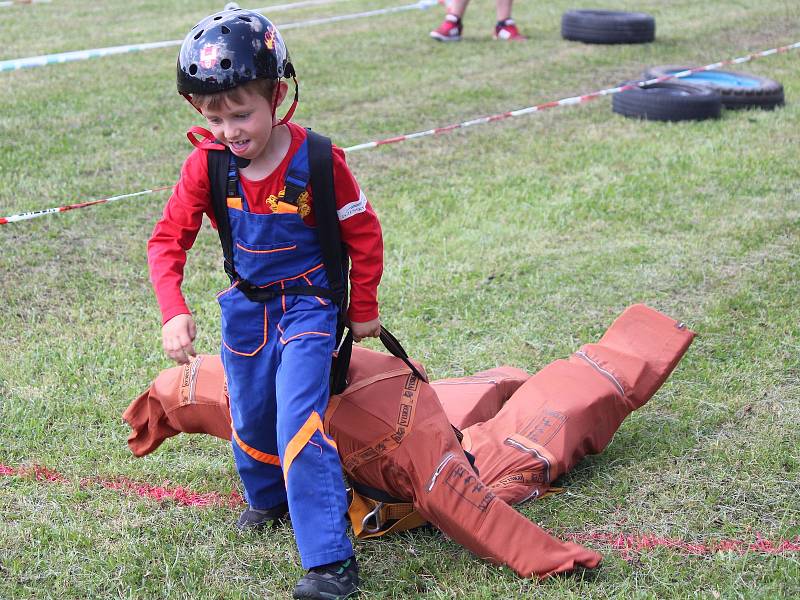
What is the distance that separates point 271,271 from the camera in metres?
3.23

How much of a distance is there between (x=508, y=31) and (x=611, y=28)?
4.09 feet

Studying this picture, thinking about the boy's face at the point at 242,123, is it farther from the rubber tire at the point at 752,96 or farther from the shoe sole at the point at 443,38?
the shoe sole at the point at 443,38

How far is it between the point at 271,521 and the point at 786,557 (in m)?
1.66

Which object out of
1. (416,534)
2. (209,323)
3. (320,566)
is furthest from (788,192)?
(320,566)

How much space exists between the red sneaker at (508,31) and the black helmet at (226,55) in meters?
9.92

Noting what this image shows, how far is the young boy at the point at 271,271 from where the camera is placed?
119 inches

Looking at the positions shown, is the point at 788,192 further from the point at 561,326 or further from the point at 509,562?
the point at 509,562

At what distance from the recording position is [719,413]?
4223 mm

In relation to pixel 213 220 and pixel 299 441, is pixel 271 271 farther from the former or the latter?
pixel 299 441

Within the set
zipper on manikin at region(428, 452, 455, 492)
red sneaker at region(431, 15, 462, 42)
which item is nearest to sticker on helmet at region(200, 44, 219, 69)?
zipper on manikin at region(428, 452, 455, 492)

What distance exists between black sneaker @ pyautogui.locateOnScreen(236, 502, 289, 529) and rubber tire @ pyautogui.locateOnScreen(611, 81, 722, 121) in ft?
20.9

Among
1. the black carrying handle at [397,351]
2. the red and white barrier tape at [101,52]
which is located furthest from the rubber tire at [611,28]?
the black carrying handle at [397,351]

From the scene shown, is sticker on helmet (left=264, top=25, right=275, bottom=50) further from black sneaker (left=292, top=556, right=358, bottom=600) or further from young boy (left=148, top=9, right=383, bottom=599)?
black sneaker (left=292, top=556, right=358, bottom=600)

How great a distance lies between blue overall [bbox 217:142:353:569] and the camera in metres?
3.03
